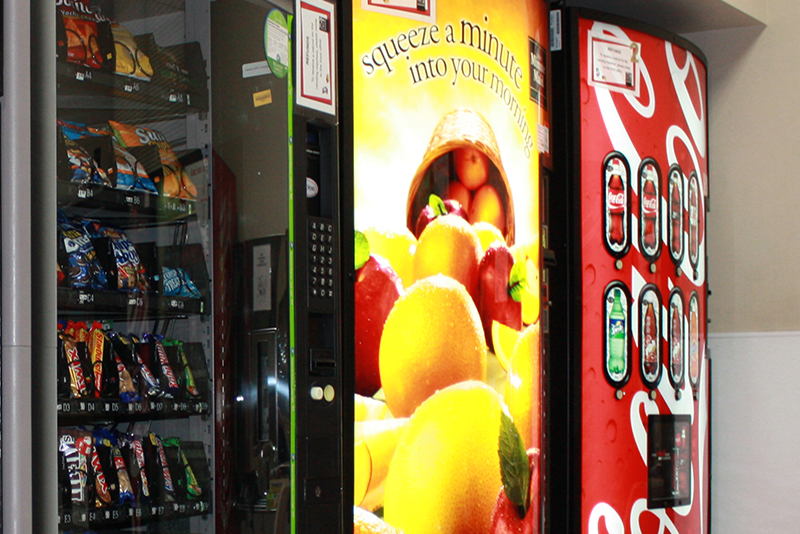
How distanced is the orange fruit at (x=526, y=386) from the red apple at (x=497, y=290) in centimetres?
9

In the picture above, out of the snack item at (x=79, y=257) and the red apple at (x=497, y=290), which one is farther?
the red apple at (x=497, y=290)

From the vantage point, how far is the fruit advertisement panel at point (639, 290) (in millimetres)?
3262

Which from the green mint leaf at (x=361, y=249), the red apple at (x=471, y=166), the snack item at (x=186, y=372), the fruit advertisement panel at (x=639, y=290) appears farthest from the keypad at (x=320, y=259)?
the fruit advertisement panel at (x=639, y=290)

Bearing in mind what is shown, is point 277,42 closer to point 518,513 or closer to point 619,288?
point 518,513

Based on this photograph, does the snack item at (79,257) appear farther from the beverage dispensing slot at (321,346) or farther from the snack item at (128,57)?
the beverage dispensing slot at (321,346)

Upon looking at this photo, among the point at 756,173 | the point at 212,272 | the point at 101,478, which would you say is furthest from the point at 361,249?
the point at 756,173

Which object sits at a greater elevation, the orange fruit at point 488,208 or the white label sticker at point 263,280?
the orange fruit at point 488,208

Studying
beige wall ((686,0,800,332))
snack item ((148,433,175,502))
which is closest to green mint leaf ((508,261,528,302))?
snack item ((148,433,175,502))

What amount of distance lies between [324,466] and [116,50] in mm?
1003

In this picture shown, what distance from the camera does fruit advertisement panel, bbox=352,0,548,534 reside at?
2.36 meters

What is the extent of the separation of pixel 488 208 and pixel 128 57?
1242 mm

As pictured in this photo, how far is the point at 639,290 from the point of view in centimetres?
→ 338

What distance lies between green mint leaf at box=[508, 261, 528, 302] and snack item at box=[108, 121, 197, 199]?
3.85 ft

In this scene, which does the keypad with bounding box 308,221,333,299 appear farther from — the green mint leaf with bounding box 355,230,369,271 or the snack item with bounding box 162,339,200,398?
the snack item with bounding box 162,339,200,398
